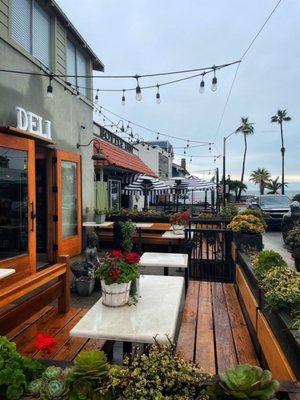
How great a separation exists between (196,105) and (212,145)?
876 cm

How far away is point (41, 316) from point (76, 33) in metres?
7.68

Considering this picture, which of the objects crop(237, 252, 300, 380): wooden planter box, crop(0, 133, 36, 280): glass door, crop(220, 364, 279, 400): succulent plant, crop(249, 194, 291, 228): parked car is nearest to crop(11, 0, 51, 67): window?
crop(0, 133, 36, 280): glass door

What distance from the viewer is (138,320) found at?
262cm

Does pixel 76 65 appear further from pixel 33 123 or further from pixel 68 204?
pixel 68 204

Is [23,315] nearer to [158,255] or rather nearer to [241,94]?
[158,255]

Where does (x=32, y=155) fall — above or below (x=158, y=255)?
above

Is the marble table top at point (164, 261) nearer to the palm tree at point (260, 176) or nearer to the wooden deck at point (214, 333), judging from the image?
the wooden deck at point (214, 333)

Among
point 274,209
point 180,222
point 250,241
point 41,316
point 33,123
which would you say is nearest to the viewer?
point 41,316

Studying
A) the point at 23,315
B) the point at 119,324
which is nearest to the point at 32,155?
the point at 23,315

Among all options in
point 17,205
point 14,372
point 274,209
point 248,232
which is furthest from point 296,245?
point 274,209

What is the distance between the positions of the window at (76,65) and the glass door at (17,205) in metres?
3.49

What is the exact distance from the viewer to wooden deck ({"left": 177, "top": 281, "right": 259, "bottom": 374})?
3137 millimetres

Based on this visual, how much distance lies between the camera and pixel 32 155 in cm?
645

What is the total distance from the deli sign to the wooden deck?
14.4ft
